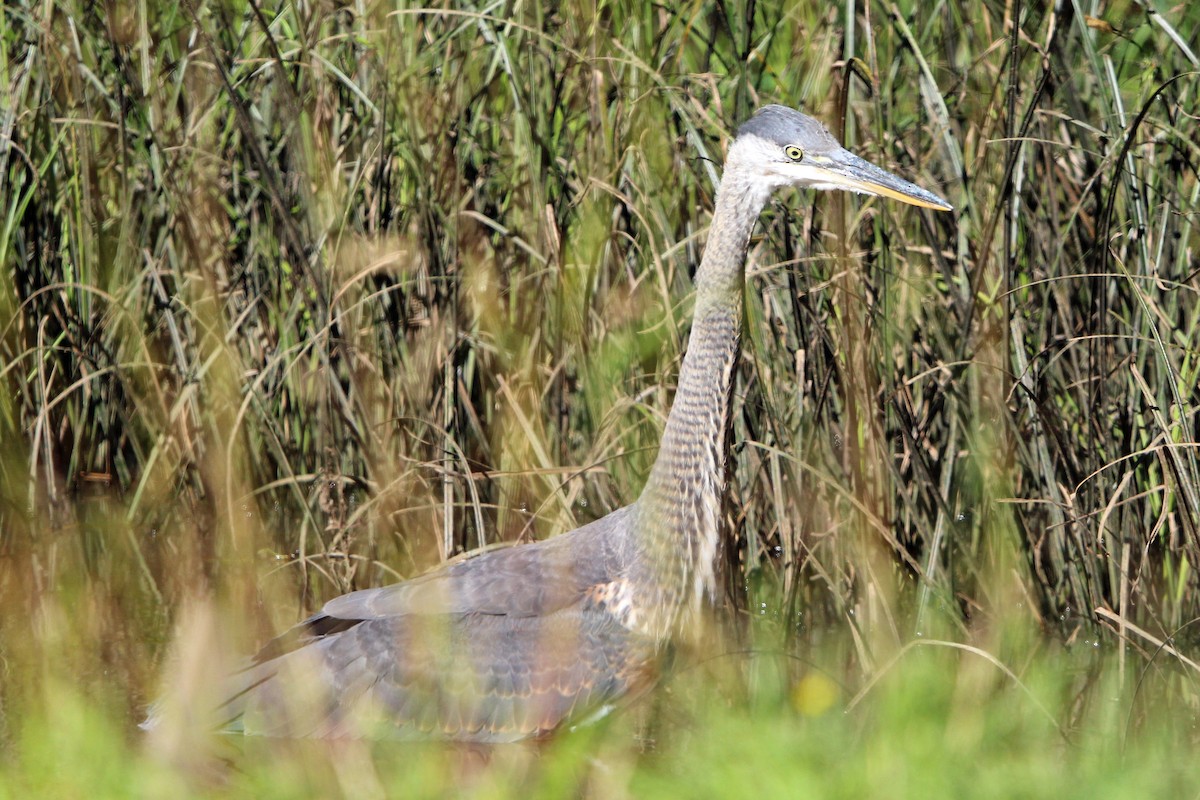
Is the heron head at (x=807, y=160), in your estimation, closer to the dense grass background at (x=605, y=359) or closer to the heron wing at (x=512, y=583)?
the dense grass background at (x=605, y=359)

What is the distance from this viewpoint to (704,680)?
3.56 meters

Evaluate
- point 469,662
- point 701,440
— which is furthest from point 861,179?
point 469,662

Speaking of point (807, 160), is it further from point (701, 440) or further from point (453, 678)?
point (453, 678)

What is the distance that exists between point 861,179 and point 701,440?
2.32 ft

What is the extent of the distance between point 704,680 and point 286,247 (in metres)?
1.81

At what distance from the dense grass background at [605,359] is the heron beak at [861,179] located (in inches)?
4.1

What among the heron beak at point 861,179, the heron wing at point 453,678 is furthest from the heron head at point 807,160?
the heron wing at point 453,678

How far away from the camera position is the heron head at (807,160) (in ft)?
10.3

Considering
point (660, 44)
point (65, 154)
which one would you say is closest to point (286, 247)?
point (65, 154)

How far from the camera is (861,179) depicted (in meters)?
3.13

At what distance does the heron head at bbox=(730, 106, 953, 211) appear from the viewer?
3.12m

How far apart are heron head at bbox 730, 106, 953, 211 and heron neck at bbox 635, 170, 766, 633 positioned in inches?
3.5

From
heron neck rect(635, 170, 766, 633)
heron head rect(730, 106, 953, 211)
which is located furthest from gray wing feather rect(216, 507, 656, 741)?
heron head rect(730, 106, 953, 211)

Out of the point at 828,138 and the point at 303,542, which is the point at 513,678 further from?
the point at 828,138
